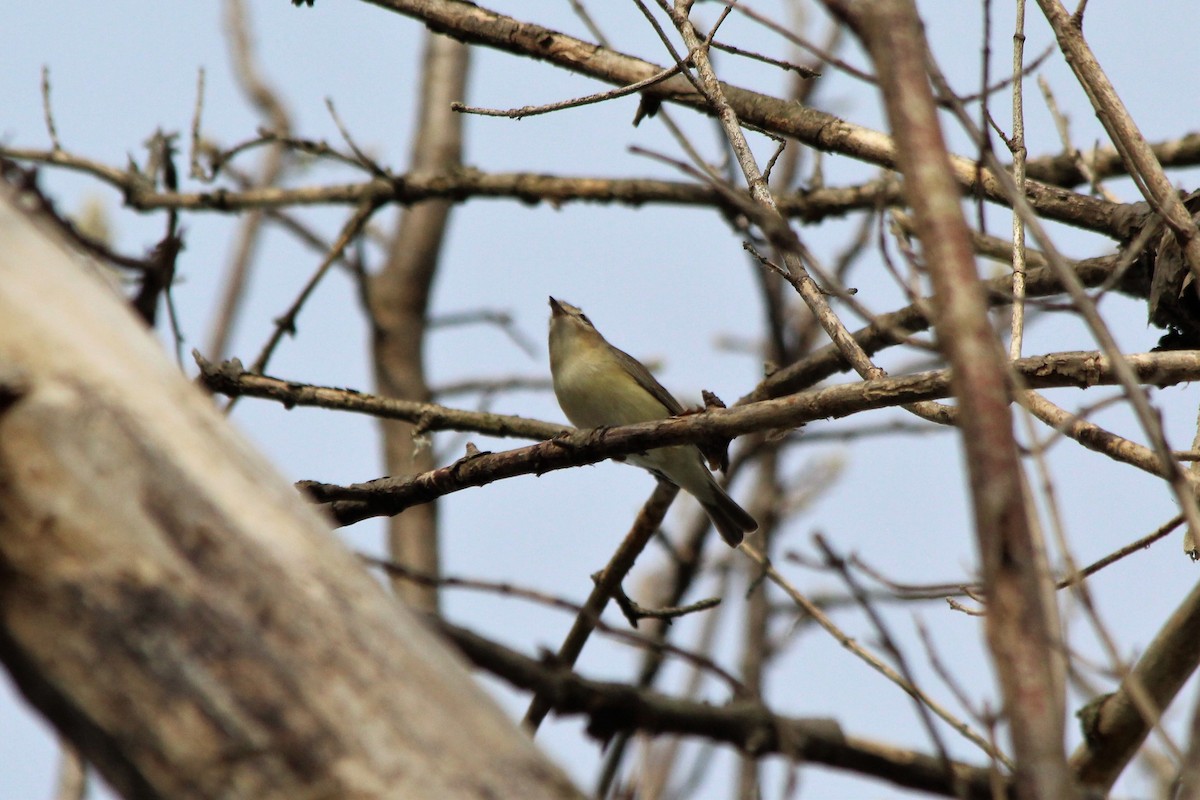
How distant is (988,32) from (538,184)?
3.86 meters

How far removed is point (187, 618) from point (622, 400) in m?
5.39

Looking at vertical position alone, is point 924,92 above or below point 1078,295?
above

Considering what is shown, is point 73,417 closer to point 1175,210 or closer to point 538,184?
point 1175,210

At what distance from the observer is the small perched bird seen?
21.8ft

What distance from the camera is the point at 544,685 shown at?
5.86 ft

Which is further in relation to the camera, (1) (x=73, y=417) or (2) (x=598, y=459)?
(2) (x=598, y=459)

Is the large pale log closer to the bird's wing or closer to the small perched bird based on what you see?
the small perched bird

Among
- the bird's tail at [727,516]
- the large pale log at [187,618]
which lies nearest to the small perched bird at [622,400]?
the bird's tail at [727,516]

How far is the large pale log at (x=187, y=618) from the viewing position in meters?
1.44

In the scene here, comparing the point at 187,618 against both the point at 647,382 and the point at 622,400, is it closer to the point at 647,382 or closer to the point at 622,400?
the point at 622,400

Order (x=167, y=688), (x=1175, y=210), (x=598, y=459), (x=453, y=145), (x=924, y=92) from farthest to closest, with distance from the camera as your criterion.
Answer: (x=453, y=145), (x=598, y=459), (x=1175, y=210), (x=924, y=92), (x=167, y=688)

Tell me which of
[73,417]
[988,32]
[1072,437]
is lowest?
[73,417]

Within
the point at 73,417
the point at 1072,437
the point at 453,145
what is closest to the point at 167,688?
the point at 73,417

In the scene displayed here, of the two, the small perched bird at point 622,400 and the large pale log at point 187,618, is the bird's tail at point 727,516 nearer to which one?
the small perched bird at point 622,400
